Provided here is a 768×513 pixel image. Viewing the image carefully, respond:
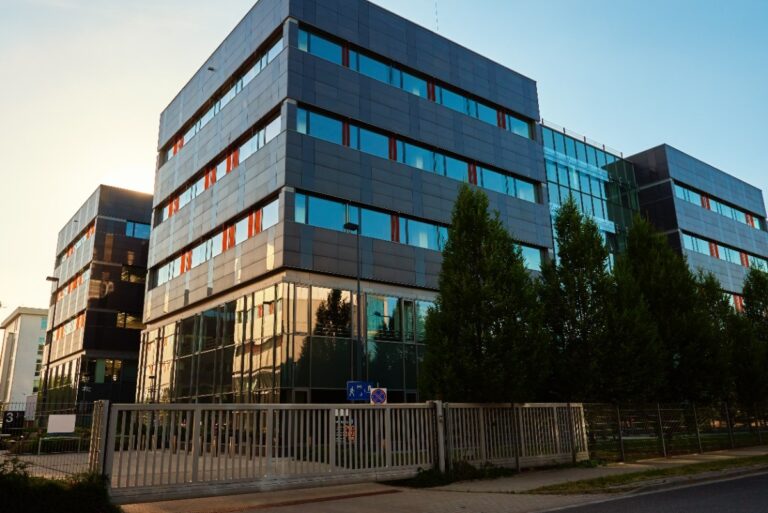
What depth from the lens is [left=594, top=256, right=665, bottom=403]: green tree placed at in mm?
20859

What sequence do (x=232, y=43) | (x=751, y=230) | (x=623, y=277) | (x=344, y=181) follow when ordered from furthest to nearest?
(x=751, y=230) < (x=232, y=43) < (x=344, y=181) < (x=623, y=277)

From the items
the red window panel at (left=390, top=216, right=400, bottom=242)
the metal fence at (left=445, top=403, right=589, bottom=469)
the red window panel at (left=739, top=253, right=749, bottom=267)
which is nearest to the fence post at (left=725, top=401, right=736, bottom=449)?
the metal fence at (left=445, top=403, right=589, bottom=469)

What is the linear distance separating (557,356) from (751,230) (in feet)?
153

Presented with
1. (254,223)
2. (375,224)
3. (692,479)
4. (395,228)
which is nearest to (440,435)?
(692,479)

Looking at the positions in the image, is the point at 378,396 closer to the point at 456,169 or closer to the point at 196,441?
the point at 196,441

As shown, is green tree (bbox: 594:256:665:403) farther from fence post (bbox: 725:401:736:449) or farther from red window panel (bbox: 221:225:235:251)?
red window panel (bbox: 221:225:235:251)

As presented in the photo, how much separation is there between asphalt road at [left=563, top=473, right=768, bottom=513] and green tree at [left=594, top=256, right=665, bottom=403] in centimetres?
718

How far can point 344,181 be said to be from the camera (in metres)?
30.3

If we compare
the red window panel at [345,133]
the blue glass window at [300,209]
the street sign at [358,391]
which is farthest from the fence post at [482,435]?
the red window panel at [345,133]

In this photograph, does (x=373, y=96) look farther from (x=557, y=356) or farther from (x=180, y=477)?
(x=180, y=477)

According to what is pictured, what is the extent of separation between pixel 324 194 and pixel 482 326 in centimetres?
1425

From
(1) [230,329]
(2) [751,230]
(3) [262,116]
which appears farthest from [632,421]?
(2) [751,230]

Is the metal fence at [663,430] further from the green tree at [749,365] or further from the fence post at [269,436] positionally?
the fence post at [269,436]

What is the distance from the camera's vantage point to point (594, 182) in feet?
156
